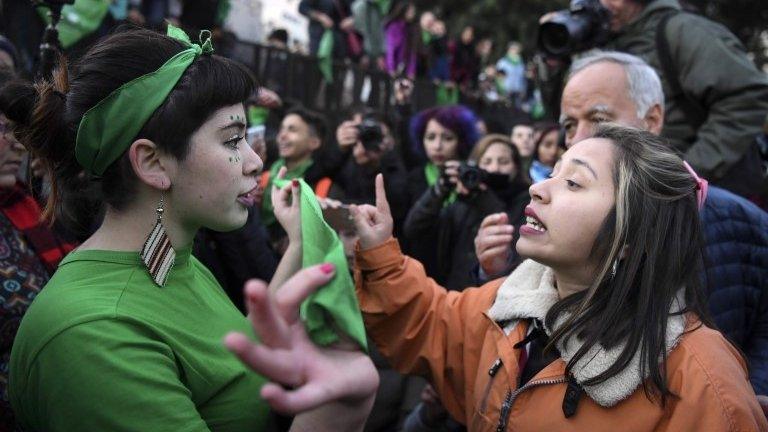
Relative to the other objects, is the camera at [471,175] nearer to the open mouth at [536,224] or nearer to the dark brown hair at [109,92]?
the open mouth at [536,224]

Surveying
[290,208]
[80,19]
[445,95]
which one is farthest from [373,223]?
[445,95]

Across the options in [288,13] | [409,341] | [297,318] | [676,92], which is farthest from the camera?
[288,13]

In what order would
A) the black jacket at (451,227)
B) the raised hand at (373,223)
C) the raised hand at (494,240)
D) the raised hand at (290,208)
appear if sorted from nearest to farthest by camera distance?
the raised hand at (290,208) < the raised hand at (373,223) < the raised hand at (494,240) < the black jacket at (451,227)

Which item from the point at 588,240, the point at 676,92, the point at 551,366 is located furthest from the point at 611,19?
the point at 551,366

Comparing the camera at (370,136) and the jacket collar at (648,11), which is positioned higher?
the jacket collar at (648,11)

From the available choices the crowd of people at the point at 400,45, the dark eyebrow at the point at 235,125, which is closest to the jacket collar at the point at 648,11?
the dark eyebrow at the point at 235,125

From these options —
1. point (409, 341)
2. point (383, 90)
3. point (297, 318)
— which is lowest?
point (383, 90)

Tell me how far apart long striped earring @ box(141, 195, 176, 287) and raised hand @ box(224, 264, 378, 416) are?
0.57 m

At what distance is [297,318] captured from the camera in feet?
4.30

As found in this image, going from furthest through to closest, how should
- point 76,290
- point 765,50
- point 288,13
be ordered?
point 765,50 < point 288,13 < point 76,290

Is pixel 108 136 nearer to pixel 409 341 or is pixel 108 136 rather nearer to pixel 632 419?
pixel 409 341

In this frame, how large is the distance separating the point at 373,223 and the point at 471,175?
184cm

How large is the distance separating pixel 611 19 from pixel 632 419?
2373 millimetres

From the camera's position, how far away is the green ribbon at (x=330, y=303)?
133 cm
